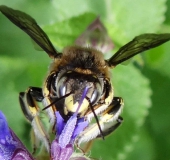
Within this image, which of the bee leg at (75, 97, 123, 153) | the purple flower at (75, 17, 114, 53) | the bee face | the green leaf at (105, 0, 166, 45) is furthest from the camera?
the green leaf at (105, 0, 166, 45)

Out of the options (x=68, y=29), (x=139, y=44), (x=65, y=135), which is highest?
(x=68, y=29)

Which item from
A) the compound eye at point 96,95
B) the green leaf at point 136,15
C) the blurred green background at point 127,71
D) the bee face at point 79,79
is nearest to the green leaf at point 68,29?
the blurred green background at point 127,71

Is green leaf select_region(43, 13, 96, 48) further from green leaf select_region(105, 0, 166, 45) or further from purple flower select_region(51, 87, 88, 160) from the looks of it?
purple flower select_region(51, 87, 88, 160)

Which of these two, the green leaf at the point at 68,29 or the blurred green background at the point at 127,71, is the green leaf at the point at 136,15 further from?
the green leaf at the point at 68,29

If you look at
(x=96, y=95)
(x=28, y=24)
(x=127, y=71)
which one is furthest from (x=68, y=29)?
(x=96, y=95)

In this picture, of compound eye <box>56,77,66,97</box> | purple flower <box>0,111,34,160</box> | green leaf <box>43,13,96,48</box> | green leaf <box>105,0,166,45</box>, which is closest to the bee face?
compound eye <box>56,77,66,97</box>

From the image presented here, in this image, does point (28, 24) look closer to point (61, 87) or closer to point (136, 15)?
point (61, 87)
